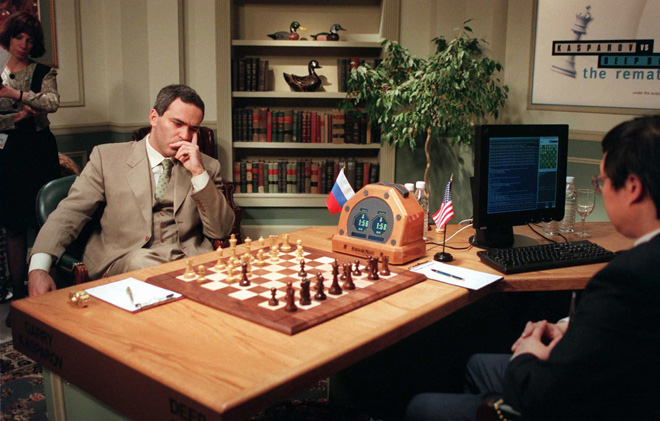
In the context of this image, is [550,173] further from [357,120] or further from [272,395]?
[357,120]

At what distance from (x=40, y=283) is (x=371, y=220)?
117 centimetres

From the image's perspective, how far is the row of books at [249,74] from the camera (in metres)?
4.79

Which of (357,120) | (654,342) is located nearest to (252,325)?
(654,342)

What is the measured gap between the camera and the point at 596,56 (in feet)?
Answer: 13.8

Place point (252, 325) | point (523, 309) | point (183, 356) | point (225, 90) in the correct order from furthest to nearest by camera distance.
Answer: point (225, 90) < point (523, 309) < point (252, 325) < point (183, 356)

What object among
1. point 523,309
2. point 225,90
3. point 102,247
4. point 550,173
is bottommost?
point 523,309

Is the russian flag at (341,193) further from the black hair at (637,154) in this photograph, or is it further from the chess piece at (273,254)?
the black hair at (637,154)

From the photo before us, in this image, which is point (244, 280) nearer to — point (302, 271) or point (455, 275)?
point (302, 271)

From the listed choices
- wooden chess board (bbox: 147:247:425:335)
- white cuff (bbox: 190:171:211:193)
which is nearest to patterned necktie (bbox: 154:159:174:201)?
white cuff (bbox: 190:171:211:193)

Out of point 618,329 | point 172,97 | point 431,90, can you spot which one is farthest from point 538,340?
point 431,90

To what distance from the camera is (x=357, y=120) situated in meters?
4.83

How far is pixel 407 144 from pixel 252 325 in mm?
3593

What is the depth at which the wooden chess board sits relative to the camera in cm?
146

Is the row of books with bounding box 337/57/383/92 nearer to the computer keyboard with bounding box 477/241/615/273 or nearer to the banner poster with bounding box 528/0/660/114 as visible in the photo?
the banner poster with bounding box 528/0/660/114
